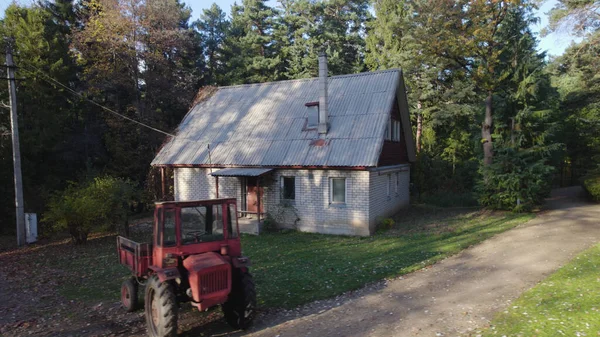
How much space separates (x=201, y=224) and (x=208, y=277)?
1.27m

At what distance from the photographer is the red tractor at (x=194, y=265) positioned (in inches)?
248

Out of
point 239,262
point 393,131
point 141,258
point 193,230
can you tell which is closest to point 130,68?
point 393,131

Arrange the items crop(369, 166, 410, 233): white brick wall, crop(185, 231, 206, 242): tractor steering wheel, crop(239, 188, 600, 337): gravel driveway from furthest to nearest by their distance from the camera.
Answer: crop(369, 166, 410, 233): white brick wall
crop(185, 231, 206, 242): tractor steering wheel
crop(239, 188, 600, 337): gravel driveway

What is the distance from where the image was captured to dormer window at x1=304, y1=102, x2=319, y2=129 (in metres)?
18.1

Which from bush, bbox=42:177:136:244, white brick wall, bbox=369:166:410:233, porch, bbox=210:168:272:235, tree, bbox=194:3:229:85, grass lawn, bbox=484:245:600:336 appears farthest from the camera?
tree, bbox=194:3:229:85

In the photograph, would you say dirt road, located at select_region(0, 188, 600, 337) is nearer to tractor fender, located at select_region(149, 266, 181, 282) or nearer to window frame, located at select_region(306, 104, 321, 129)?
tractor fender, located at select_region(149, 266, 181, 282)

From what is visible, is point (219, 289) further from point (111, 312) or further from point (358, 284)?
point (358, 284)

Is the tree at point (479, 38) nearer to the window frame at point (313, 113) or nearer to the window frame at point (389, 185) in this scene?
the window frame at point (389, 185)

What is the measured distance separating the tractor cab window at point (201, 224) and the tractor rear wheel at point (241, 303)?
0.86 m

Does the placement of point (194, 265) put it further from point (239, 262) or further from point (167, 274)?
point (239, 262)

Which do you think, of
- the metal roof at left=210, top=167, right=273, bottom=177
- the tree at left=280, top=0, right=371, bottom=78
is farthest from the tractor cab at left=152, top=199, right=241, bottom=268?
the tree at left=280, top=0, right=371, bottom=78

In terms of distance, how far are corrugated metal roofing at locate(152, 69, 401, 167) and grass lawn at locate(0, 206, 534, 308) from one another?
11.4 ft

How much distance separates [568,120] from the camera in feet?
103

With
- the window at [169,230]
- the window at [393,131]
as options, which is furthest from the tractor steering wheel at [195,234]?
the window at [393,131]
